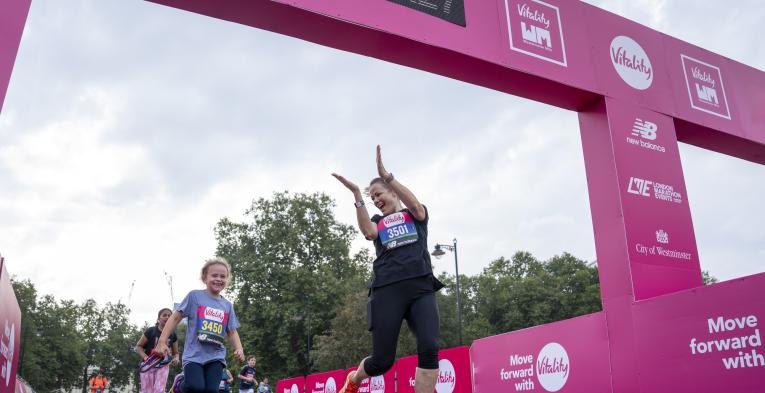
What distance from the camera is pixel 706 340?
5324mm

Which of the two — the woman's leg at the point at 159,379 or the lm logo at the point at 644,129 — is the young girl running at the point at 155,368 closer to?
the woman's leg at the point at 159,379

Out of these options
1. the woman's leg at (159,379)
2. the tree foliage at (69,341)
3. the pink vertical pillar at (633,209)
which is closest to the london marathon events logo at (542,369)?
the pink vertical pillar at (633,209)

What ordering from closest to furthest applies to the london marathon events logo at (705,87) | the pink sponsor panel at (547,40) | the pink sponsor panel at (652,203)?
1. the pink sponsor panel at (652,203)
2. the pink sponsor panel at (547,40)
3. the london marathon events logo at (705,87)

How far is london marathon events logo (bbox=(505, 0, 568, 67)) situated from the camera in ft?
24.1

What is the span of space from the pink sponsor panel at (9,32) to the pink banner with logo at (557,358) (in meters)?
6.18

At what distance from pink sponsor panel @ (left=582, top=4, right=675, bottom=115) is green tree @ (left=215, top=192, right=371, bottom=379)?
27732mm

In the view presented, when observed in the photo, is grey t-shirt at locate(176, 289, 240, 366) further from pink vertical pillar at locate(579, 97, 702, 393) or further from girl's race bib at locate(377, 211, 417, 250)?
pink vertical pillar at locate(579, 97, 702, 393)

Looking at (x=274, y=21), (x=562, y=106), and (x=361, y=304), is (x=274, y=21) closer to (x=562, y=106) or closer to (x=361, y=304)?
(x=562, y=106)

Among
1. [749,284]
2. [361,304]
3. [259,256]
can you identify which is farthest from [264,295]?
[749,284]

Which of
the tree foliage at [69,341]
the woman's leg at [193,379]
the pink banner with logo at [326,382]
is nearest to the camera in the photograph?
the woman's leg at [193,379]

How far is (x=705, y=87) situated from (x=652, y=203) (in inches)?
105

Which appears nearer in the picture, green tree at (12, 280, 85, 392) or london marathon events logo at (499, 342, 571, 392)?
london marathon events logo at (499, 342, 571, 392)

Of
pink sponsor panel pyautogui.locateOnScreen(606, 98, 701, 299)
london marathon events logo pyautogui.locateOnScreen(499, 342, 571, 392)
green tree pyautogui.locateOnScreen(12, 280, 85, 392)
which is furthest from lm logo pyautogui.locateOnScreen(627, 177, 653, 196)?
green tree pyautogui.locateOnScreen(12, 280, 85, 392)

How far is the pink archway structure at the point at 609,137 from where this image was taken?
5.67m
